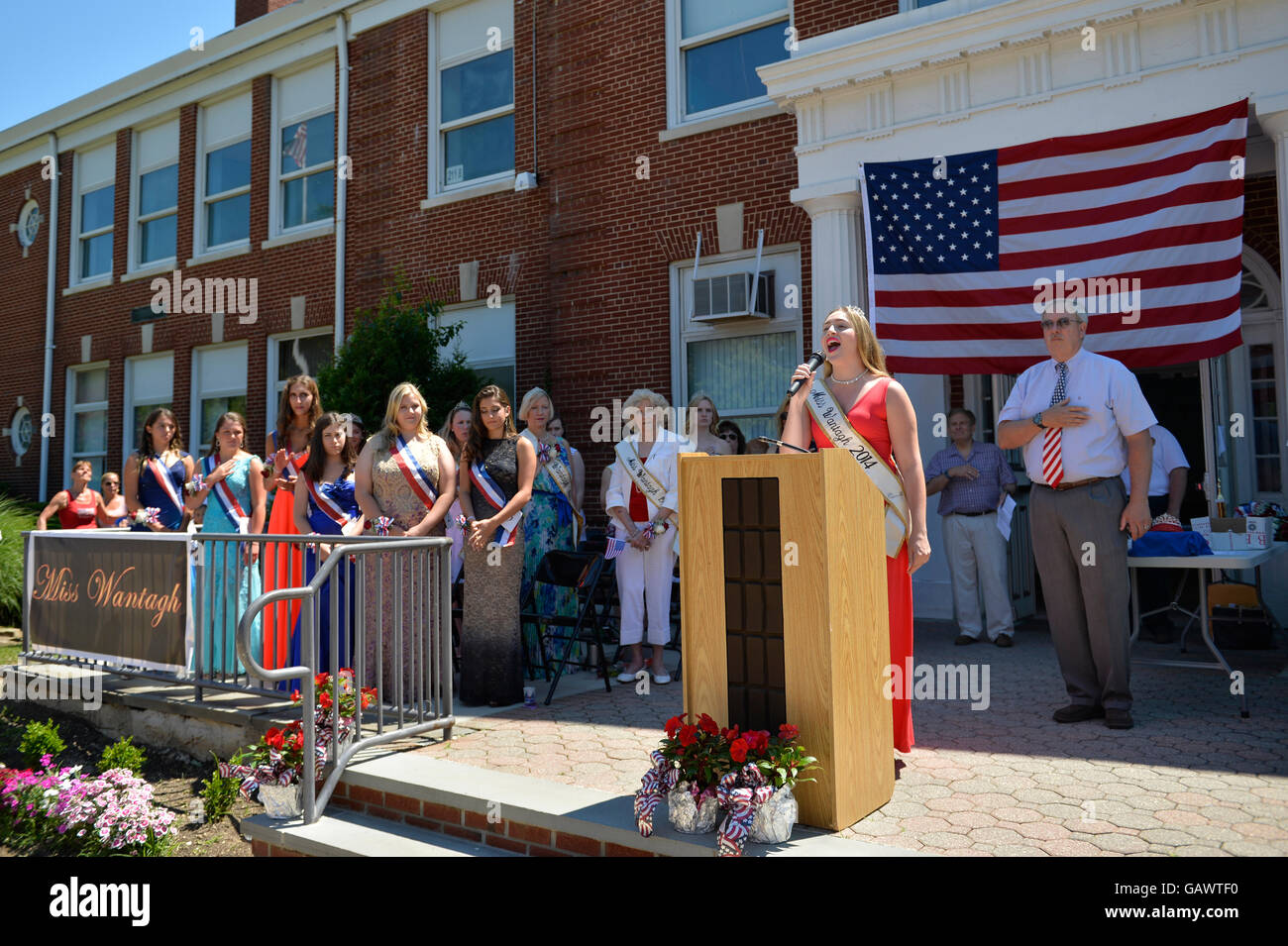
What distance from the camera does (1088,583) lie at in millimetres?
4961

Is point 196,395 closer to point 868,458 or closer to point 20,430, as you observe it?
point 20,430

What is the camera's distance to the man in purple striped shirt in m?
7.53

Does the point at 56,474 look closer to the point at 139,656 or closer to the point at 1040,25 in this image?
the point at 139,656

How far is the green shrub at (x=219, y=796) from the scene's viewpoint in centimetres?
507

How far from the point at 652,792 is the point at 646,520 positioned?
3349mm

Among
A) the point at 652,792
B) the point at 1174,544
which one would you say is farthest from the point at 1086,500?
the point at 652,792

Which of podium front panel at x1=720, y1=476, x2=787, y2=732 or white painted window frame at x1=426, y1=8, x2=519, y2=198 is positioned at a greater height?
white painted window frame at x1=426, y1=8, x2=519, y2=198

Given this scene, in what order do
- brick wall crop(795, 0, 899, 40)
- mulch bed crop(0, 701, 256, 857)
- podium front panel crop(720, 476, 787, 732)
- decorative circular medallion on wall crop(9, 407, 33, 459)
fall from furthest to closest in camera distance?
decorative circular medallion on wall crop(9, 407, 33, 459)
brick wall crop(795, 0, 899, 40)
mulch bed crop(0, 701, 256, 857)
podium front panel crop(720, 476, 787, 732)

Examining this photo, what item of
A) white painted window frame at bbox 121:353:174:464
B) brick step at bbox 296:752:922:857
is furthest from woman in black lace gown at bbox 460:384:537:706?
white painted window frame at bbox 121:353:174:464

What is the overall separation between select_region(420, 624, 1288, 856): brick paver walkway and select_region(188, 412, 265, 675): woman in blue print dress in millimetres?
1534

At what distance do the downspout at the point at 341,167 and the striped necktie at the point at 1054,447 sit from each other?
10.4 m

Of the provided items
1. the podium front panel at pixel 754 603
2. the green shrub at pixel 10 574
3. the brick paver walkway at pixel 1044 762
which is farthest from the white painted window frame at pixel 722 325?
the green shrub at pixel 10 574

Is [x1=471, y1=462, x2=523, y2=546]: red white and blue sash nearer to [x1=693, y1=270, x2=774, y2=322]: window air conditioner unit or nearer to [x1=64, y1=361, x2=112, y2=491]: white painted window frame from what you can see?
[x1=693, y1=270, x2=774, y2=322]: window air conditioner unit

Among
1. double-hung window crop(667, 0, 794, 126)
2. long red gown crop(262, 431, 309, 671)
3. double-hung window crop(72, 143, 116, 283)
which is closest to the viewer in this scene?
long red gown crop(262, 431, 309, 671)
